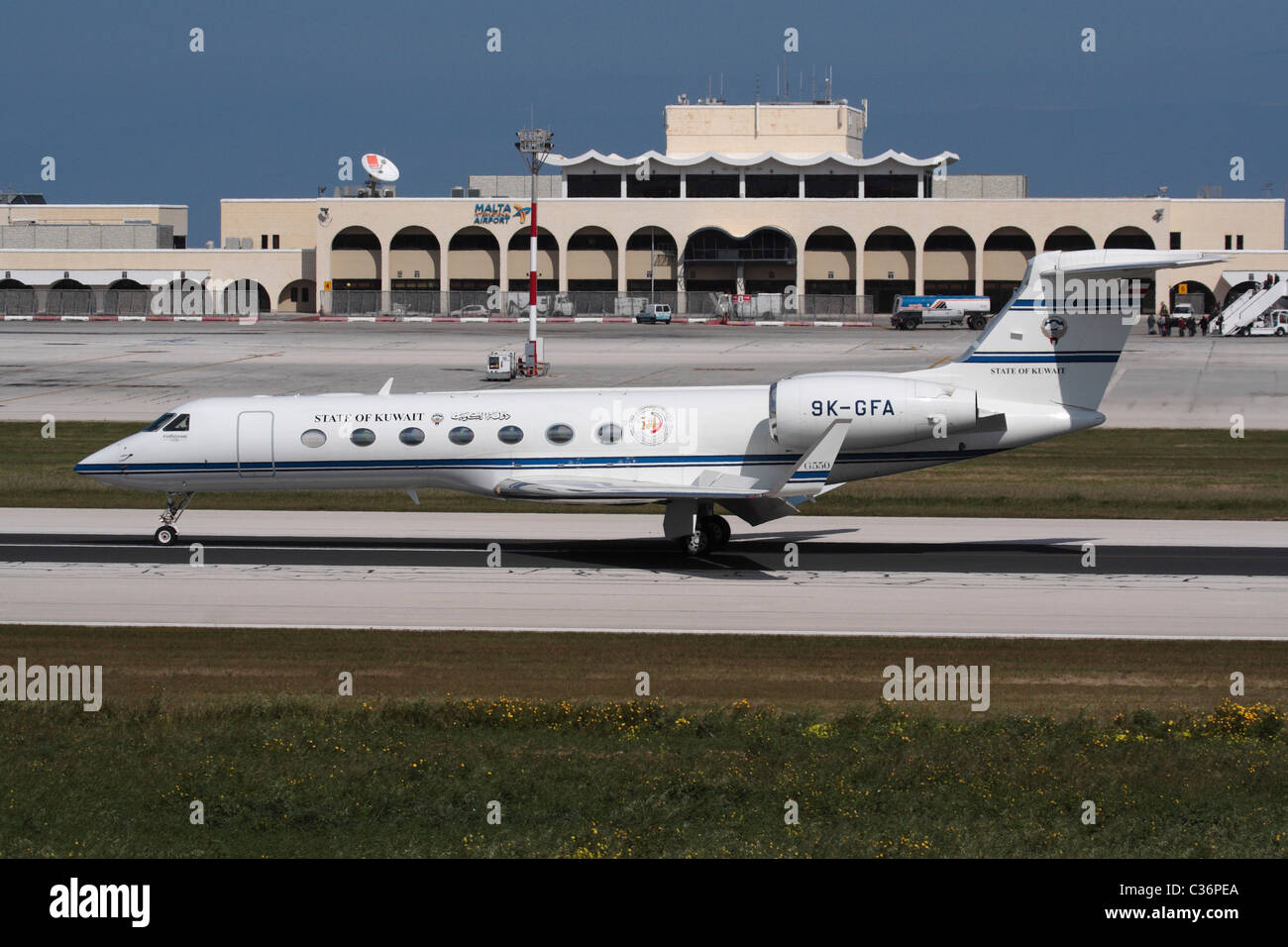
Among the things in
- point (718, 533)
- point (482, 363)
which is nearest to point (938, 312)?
point (482, 363)

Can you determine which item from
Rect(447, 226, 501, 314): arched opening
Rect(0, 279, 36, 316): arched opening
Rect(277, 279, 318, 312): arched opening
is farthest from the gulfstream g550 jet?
Rect(277, 279, 318, 312): arched opening

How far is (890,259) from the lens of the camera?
125 meters

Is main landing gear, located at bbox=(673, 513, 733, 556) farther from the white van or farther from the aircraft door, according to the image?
the white van

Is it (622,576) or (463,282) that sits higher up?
(463,282)

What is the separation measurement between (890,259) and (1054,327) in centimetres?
10067

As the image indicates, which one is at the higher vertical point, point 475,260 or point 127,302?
point 475,260

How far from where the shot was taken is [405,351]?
80.2 meters

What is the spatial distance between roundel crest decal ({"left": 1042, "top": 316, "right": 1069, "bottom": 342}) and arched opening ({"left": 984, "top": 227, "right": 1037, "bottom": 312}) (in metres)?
97.5

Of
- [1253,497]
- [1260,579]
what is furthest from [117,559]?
[1253,497]

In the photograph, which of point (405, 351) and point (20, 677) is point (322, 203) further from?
point (20, 677)

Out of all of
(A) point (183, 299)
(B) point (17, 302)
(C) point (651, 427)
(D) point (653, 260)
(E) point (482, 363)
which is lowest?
(C) point (651, 427)

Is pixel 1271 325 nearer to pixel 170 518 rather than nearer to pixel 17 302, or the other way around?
pixel 170 518

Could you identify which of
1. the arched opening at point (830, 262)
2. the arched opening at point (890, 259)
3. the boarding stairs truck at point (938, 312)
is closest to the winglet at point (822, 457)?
the boarding stairs truck at point (938, 312)

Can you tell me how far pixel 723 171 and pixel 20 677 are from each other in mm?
115131
